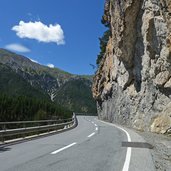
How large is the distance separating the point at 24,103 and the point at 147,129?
72.9 metres

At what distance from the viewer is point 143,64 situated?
3609 centimetres

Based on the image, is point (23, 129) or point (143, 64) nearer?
point (23, 129)

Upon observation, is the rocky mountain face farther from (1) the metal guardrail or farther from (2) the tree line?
(2) the tree line

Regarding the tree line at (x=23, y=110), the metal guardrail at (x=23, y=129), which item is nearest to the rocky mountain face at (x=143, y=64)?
the metal guardrail at (x=23, y=129)

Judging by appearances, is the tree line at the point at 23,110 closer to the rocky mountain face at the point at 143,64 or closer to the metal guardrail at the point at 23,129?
the rocky mountain face at the point at 143,64

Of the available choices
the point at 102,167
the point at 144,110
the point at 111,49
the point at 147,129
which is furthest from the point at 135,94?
the point at 102,167

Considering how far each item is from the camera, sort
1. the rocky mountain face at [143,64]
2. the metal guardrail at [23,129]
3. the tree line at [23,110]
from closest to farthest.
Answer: the metal guardrail at [23,129], the rocky mountain face at [143,64], the tree line at [23,110]

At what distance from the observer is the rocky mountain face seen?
28516mm

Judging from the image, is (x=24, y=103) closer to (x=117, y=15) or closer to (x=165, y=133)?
(x=117, y=15)

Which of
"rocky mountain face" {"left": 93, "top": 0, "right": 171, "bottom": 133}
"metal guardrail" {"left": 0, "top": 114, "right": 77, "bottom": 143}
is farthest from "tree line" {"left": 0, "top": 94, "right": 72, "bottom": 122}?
"metal guardrail" {"left": 0, "top": 114, "right": 77, "bottom": 143}

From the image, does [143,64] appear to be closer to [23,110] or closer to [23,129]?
[23,129]

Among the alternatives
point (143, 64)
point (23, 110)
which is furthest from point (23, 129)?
point (23, 110)

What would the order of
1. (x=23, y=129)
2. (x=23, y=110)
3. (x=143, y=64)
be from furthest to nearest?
(x=23, y=110) → (x=143, y=64) → (x=23, y=129)

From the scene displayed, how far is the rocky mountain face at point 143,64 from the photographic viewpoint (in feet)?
93.6
